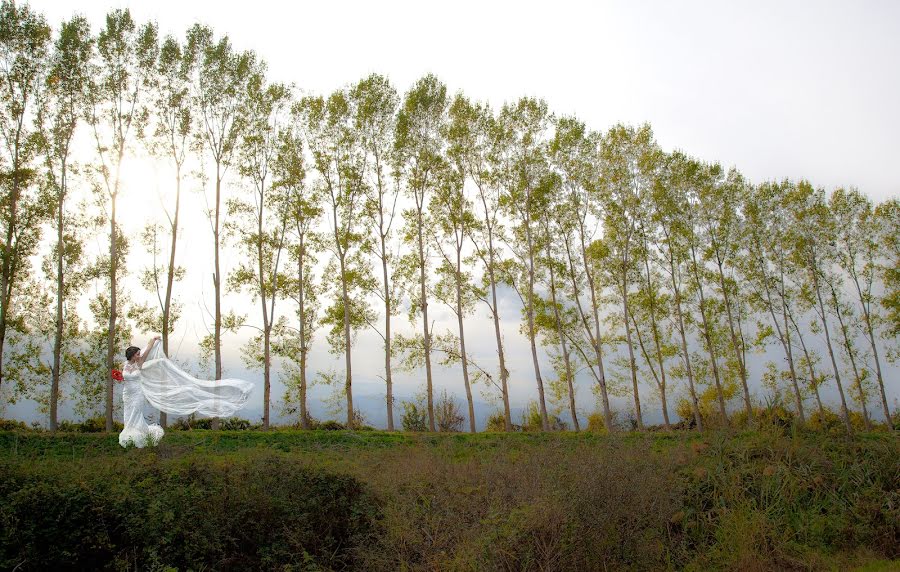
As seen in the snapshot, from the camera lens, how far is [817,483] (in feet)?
31.8

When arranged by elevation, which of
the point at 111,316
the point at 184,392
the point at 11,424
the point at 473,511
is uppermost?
the point at 111,316

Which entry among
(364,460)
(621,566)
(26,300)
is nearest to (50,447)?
(364,460)

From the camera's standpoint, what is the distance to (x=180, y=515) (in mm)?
7168

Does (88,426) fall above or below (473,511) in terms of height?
above

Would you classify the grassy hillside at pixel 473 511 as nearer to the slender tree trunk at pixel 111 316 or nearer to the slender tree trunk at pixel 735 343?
the slender tree trunk at pixel 111 316

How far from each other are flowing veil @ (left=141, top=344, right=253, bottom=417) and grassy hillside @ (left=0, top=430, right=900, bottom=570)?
4.37ft

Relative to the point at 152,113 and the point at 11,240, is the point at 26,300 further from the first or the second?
the point at 152,113

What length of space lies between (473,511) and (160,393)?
7.26 m

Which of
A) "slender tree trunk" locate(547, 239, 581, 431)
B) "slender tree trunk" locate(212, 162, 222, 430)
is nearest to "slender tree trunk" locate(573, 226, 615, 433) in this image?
"slender tree trunk" locate(547, 239, 581, 431)

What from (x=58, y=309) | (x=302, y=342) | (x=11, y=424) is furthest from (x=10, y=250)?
(x=302, y=342)

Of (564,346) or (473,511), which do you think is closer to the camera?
(473,511)

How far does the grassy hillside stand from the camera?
6578mm

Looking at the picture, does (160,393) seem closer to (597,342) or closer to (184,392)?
(184,392)

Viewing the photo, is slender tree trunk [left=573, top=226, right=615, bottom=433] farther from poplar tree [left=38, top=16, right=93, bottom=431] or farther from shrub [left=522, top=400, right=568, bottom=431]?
poplar tree [left=38, top=16, right=93, bottom=431]
